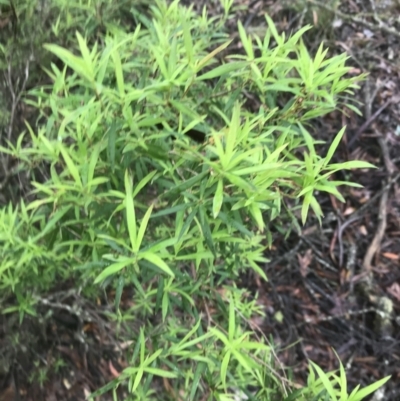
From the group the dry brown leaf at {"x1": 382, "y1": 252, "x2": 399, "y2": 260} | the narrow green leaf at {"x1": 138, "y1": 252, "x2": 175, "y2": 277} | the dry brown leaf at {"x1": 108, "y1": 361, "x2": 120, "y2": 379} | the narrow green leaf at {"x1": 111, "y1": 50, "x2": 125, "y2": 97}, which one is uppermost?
the narrow green leaf at {"x1": 111, "y1": 50, "x2": 125, "y2": 97}

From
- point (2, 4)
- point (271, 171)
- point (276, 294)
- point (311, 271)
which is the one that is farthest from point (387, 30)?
point (271, 171)

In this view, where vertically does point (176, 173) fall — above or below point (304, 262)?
above

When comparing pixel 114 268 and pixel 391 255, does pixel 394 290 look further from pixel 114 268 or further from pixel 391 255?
pixel 114 268

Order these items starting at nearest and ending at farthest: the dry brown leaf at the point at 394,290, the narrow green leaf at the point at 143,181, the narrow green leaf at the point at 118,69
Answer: the narrow green leaf at the point at 118,69, the narrow green leaf at the point at 143,181, the dry brown leaf at the point at 394,290

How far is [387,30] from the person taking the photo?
222 centimetres

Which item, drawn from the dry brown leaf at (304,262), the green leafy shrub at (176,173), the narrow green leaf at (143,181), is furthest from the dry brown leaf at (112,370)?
the narrow green leaf at (143,181)

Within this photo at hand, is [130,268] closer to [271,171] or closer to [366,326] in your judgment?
[271,171]

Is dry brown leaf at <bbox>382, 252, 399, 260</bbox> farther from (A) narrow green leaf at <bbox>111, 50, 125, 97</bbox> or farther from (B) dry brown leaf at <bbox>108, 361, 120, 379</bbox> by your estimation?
(A) narrow green leaf at <bbox>111, 50, 125, 97</bbox>

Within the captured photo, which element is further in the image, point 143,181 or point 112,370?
point 112,370

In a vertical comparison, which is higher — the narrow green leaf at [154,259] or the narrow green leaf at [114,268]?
the narrow green leaf at [154,259]

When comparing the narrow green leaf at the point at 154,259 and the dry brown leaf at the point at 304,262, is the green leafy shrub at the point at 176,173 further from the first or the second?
the dry brown leaf at the point at 304,262

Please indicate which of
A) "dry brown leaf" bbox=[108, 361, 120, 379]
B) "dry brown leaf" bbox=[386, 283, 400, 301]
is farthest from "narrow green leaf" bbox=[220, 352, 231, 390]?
"dry brown leaf" bbox=[386, 283, 400, 301]

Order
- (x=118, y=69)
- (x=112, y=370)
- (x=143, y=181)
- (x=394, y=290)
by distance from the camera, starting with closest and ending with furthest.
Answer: (x=118, y=69) → (x=143, y=181) → (x=112, y=370) → (x=394, y=290)

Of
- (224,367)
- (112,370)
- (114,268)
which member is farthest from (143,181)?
(112,370)
